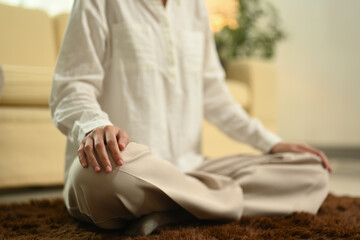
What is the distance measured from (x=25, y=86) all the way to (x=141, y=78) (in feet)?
2.26

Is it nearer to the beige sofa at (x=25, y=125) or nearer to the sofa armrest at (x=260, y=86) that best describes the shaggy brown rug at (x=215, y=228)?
the beige sofa at (x=25, y=125)

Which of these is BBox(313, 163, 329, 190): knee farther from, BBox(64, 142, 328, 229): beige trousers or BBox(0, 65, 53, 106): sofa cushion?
BBox(0, 65, 53, 106): sofa cushion

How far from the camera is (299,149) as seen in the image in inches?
38.6

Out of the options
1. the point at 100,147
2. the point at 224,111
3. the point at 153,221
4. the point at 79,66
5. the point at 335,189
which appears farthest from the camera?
the point at 335,189

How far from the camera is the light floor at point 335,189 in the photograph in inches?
→ 54.8

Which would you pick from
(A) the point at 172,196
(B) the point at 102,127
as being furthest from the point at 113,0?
(A) the point at 172,196

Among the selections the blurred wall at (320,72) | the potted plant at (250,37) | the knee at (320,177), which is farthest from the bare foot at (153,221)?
the blurred wall at (320,72)

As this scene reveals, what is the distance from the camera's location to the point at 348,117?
2963mm

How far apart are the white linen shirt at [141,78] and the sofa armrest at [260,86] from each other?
1118 mm

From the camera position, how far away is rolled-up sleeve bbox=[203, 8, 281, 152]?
3.49 feet

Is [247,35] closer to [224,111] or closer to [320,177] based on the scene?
[224,111]

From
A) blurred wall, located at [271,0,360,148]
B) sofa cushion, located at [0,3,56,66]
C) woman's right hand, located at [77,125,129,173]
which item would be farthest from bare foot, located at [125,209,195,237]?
blurred wall, located at [271,0,360,148]

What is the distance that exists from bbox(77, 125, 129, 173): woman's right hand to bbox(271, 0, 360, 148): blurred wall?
2638 mm

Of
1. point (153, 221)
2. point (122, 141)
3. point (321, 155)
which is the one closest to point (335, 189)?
point (321, 155)
